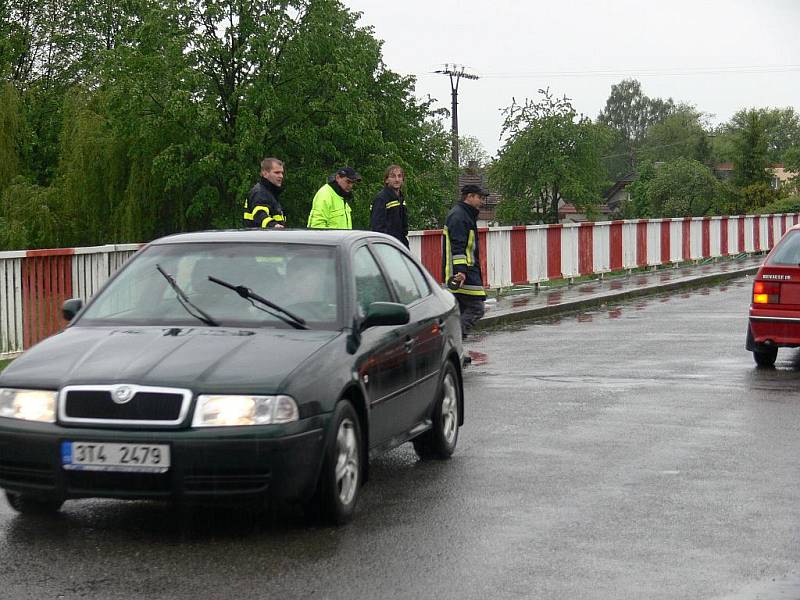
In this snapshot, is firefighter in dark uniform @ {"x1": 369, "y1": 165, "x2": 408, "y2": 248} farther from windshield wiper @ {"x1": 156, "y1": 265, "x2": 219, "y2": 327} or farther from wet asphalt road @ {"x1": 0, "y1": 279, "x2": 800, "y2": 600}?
windshield wiper @ {"x1": 156, "y1": 265, "x2": 219, "y2": 327}

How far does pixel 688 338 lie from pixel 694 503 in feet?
32.0

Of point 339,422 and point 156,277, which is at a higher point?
point 156,277

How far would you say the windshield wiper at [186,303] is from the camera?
675 cm

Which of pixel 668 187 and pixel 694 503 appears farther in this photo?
pixel 668 187

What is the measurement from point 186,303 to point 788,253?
7789mm

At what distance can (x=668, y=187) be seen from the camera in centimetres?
11450

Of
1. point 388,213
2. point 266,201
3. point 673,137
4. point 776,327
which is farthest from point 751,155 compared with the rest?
point 266,201

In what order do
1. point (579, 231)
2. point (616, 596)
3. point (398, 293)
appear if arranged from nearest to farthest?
point (616, 596)
point (398, 293)
point (579, 231)

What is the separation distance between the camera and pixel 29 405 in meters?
6.06

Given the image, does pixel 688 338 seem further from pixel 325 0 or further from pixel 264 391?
pixel 325 0

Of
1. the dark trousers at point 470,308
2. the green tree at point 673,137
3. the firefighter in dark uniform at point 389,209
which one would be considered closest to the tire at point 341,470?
the dark trousers at point 470,308

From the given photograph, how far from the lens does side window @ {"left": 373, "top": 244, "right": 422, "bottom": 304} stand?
7.81m

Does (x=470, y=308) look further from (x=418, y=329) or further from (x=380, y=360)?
(x=380, y=360)

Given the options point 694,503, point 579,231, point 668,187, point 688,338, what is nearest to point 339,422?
point 694,503
